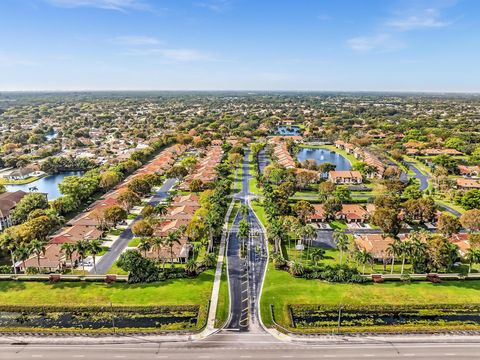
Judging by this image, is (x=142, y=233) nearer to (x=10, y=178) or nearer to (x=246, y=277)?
(x=246, y=277)

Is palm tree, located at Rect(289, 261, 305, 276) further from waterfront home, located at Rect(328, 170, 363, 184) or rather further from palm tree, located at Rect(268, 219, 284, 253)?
waterfront home, located at Rect(328, 170, 363, 184)

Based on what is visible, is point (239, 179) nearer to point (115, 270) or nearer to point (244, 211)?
point (244, 211)

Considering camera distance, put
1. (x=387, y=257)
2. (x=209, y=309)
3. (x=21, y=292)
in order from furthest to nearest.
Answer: (x=387, y=257) < (x=21, y=292) < (x=209, y=309)

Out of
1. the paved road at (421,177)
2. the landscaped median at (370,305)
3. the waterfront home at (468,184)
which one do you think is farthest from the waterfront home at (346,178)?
the landscaped median at (370,305)

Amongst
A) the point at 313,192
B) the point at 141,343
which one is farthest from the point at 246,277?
the point at 313,192

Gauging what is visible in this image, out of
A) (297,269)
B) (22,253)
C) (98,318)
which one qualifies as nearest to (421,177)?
(297,269)

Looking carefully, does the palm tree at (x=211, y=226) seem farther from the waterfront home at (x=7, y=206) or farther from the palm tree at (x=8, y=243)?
the waterfront home at (x=7, y=206)

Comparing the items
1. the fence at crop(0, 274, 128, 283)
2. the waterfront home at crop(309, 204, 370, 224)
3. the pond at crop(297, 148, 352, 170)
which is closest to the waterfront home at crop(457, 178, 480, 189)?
the pond at crop(297, 148, 352, 170)
